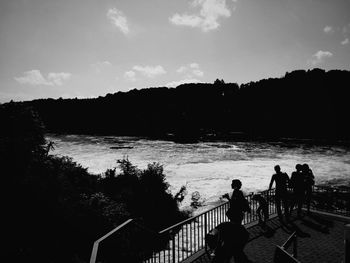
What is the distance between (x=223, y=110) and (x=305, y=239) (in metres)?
140

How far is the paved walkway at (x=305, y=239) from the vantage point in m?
6.72

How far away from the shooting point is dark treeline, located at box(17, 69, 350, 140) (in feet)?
367

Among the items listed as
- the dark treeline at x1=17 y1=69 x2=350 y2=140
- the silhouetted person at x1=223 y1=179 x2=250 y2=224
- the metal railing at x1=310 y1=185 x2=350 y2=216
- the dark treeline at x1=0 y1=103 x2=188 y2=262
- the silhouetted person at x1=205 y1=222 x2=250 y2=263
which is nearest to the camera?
the silhouetted person at x1=205 y1=222 x2=250 y2=263

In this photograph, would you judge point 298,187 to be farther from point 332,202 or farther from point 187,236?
point 332,202

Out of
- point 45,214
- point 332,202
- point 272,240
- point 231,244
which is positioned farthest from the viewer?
point 332,202

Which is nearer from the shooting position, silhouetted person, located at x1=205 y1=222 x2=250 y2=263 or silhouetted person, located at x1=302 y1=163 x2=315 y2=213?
silhouetted person, located at x1=205 y1=222 x2=250 y2=263

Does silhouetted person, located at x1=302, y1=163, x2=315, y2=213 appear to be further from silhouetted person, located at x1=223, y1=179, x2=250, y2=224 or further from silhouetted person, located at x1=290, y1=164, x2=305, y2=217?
silhouetted person, located at x1=223, y1=179, x2=250, y2=224

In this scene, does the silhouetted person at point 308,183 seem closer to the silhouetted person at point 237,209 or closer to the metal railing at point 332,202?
the metal railing at point 332,202

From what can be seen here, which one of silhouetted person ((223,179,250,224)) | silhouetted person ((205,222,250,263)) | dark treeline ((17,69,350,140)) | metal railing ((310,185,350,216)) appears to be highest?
dark treeline ((17,69,350,140))

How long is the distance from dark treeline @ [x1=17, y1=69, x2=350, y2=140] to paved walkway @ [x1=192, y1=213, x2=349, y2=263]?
90091 mm

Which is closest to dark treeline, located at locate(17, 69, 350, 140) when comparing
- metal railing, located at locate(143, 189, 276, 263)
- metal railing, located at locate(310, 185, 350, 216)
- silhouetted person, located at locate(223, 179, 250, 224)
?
metal railing, located at locate(310, 185, 350, 216)

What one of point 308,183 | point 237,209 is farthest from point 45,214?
point 308,183

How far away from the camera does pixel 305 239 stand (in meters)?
7.69

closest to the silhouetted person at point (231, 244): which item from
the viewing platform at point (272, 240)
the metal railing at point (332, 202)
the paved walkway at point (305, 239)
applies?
the viewing platform at point (272, 240)
